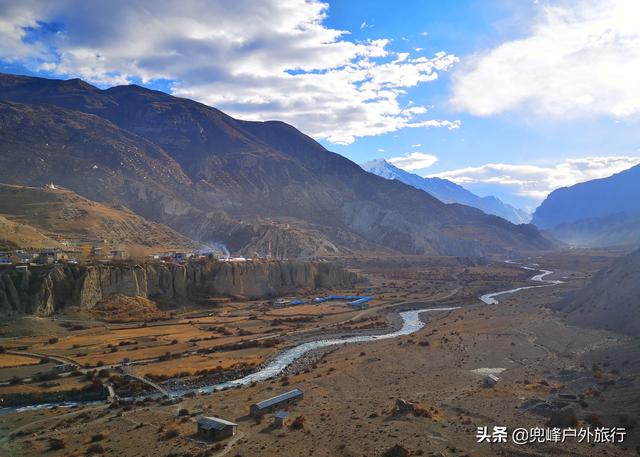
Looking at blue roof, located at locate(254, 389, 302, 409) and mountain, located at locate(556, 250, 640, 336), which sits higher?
mountain, located at locate(556, 250, 640, 336)

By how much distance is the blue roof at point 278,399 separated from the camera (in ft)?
94.1

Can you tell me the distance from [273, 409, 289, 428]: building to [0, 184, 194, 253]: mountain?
70160 millimetres

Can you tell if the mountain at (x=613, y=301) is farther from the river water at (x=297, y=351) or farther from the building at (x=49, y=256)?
the building at (x=49, y=256)

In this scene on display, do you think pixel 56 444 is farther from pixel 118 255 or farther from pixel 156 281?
pixel 118 255

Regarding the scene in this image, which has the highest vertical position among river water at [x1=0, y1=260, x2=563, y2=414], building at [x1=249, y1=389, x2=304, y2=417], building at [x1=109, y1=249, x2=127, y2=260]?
building at [x1=109, y1=249, x2=127, y2=260]

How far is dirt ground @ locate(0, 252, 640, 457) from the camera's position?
77.4 ft

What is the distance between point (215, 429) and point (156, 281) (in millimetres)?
48597

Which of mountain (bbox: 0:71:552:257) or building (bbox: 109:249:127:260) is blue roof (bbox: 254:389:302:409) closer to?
building (bbox: 109:249:127:260)

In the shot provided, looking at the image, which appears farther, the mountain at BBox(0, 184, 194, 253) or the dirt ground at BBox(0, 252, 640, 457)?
the mountain at BBox(0, 184, 194, 253)

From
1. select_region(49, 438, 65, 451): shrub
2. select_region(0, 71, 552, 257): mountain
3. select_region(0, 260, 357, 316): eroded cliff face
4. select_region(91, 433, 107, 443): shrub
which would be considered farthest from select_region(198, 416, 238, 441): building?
select_region(0, 71, 552, 257): mountain

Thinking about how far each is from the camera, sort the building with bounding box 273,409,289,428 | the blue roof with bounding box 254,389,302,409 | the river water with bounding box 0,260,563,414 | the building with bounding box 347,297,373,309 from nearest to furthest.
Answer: the building with bounding box 273,409,289,428
the blue roof with bounding box 254,389,302,409
the river water with bounding box 0,260,563,414
the building with bounding box 347,297,373,309

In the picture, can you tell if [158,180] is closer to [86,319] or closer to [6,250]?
[6,250]

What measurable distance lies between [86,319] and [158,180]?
11196cm

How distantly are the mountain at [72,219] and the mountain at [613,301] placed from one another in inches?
2853
